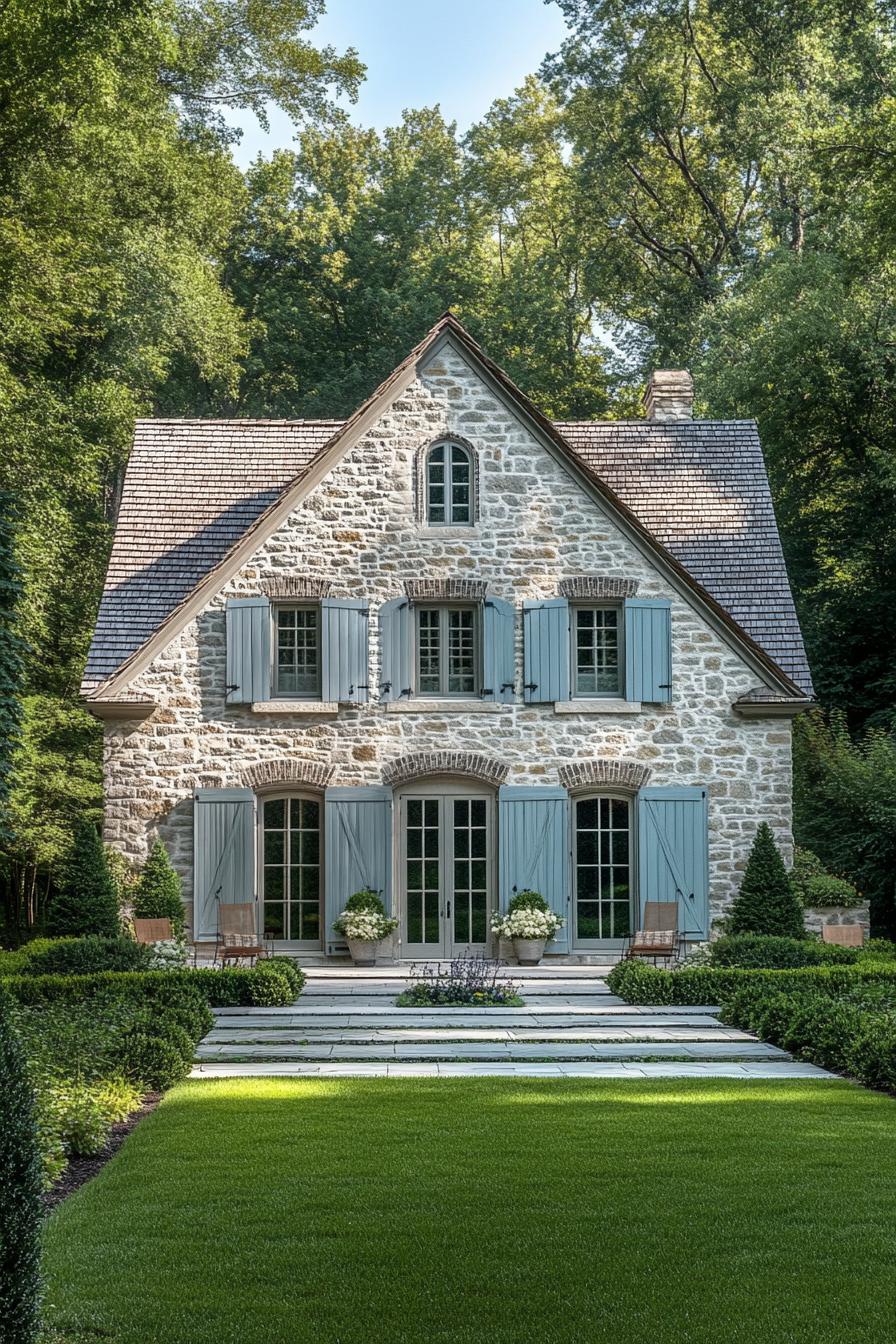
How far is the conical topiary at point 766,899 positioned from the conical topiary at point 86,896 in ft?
25.0

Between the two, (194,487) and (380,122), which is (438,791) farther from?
(380,122)

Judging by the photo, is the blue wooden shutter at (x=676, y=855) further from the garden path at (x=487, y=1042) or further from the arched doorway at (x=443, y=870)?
the garden path at (x=487, y=1042)

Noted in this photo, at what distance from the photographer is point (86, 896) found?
17594mm

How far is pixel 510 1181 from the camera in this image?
7.85 meters

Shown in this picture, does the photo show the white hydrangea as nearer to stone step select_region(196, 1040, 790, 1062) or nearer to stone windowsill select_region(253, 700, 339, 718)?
stone windowsill select_region(253, 700, 339, 718)

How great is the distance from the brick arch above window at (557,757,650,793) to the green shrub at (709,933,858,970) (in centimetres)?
289

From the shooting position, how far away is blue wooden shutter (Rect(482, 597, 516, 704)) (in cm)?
1952

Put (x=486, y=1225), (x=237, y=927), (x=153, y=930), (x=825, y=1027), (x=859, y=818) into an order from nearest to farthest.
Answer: (x=486, y=1225) < (x=825, y=1027) < (x=153, y=930) < (x=237, y=927) < (x=859, y=818)

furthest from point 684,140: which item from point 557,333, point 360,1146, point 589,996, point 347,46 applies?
point 360,1146

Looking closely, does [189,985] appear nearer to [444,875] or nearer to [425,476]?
[444,875]

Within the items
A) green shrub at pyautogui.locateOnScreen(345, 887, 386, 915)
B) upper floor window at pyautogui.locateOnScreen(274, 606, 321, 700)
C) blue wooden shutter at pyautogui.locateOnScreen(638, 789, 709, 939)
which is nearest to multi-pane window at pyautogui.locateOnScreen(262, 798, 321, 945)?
green shrub at pyautogui.locateOnScreen(345, 887, 386, 915)

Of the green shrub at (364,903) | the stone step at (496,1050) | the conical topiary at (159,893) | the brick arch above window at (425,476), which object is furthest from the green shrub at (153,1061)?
the brick arch above window at (425,476)

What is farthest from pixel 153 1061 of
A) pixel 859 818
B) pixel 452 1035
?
pixel 859 818

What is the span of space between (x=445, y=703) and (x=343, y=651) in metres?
1.49
